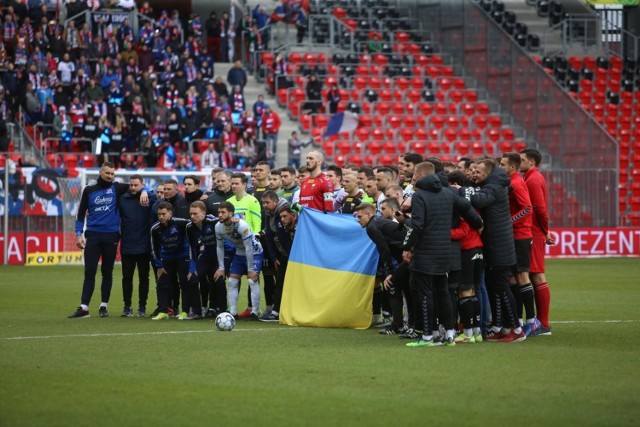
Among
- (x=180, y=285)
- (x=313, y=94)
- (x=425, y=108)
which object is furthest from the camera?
(x=425, y=108)

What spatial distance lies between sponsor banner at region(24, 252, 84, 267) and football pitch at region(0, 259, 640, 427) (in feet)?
44.3

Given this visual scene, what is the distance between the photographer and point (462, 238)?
13062 millimetres

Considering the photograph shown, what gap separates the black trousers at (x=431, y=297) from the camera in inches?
498

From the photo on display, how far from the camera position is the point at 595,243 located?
3322 centimetres

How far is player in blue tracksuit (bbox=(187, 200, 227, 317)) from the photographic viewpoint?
16.1m

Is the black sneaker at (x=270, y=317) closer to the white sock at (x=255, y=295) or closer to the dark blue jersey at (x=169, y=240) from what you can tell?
the white sock at (x=255, y=295)

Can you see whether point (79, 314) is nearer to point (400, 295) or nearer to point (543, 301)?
point (400, 295)

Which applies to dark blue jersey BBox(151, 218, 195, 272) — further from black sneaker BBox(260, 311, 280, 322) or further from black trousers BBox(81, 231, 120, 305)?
black sneaker BBox(260, 311, 280, 322)

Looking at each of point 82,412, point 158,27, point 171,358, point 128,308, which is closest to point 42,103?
point 158,27

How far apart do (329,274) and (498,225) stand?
9.31 feet

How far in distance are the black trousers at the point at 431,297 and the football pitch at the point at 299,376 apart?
386 mm

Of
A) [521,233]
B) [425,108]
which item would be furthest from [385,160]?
[521,233]

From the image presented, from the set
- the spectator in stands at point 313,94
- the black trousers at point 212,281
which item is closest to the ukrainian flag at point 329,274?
the black trousers at point 212,281

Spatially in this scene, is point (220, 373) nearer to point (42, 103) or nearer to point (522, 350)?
point (522, 350)
